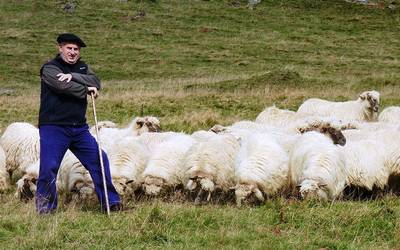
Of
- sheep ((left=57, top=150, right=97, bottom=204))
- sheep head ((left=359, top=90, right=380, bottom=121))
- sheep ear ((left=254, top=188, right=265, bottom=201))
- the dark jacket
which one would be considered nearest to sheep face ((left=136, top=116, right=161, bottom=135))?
sheep ((left=57, top=150, right=97, bottom=204))

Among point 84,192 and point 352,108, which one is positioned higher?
point 84,192

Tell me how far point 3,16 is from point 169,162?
4491 cm

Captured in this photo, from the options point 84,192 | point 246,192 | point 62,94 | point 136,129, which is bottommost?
point 136,129

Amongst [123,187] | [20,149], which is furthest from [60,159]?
[20,149]

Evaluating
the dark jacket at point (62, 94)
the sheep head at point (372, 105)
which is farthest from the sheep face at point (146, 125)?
the sheep head at point (372, 105)

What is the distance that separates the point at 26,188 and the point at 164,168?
7.68ft

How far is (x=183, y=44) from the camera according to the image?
153 ft

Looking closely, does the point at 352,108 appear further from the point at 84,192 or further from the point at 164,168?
the point at 84,192

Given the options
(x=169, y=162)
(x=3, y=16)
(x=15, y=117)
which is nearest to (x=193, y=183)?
(x=169, y=162)

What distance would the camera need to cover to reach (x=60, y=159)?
8875 mm

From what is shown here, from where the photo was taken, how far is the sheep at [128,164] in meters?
9.86

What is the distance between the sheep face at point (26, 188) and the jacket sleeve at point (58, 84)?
2.00 metres

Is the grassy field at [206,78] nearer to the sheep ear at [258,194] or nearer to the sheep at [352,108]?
the sheep ear at [258,194]

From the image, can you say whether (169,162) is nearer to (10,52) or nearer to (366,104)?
(366,104)
